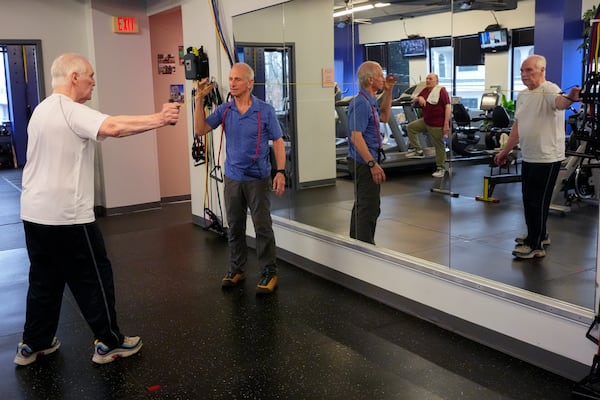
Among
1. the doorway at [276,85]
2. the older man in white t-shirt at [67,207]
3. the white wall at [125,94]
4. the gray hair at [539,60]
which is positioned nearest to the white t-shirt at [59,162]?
the older man in white t-shirt at [67,207]

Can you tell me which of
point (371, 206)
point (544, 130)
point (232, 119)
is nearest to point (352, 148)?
point (371, 206)

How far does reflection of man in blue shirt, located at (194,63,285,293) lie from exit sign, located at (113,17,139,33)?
3.48m

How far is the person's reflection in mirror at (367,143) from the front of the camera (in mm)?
4512

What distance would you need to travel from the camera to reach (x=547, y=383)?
3.17m

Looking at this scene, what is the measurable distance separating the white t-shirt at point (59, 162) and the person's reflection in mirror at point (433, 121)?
6.80ft

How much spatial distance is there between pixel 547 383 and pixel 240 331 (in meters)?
1.84

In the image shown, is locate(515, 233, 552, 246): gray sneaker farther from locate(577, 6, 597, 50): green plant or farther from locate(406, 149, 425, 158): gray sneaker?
locate(577, 6, 597, 50): green plant

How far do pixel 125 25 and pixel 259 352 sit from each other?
17.5 ft

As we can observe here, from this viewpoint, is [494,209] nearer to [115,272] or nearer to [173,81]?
[115,272]

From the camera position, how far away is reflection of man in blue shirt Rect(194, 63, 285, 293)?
14.8 ft

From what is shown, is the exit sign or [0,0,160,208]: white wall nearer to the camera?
[0,0,160,208]: white wall

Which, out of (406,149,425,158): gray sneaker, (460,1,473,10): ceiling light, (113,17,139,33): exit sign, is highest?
(113,17,139,33): exit sign

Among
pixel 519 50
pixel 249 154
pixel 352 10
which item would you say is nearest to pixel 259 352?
pixel 249 154

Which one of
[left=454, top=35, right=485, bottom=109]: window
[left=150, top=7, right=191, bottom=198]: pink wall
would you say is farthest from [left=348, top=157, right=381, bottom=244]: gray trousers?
[left=150, top=7, right=191, bottom=198]: pink wall
